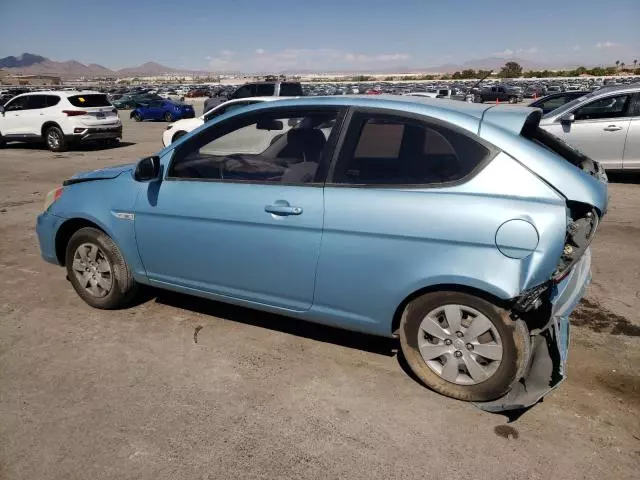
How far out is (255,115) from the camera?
3516 mm

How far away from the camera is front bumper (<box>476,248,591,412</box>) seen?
2.76m

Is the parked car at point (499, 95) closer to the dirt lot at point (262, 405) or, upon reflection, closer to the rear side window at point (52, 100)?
the rear side window at point (52, 100)

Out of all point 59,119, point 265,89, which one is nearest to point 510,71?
point 265,89

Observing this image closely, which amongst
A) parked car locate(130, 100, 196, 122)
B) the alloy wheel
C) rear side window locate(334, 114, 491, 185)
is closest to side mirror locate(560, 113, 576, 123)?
rear side window locate(334, 114, 491, 185)

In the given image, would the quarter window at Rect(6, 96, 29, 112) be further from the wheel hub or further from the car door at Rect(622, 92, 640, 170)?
the wheel hub

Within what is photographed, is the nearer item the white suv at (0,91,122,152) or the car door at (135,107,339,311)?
the car door at (135,107,339,311)

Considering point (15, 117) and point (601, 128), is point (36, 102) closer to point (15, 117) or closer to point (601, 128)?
point (15, 117)

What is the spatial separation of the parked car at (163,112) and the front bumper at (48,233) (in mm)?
25700

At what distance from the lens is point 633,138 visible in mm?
8633

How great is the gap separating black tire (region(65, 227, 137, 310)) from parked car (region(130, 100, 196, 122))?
26.0 meters

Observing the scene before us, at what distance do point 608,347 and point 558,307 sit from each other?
3.67 ft

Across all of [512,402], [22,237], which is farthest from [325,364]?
[22,237]

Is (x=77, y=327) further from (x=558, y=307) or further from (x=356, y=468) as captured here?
(x=558, y=307)

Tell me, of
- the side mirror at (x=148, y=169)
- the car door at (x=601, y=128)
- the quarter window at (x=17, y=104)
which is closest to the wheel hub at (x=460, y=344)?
the side mirror at (x=148, y=169)
